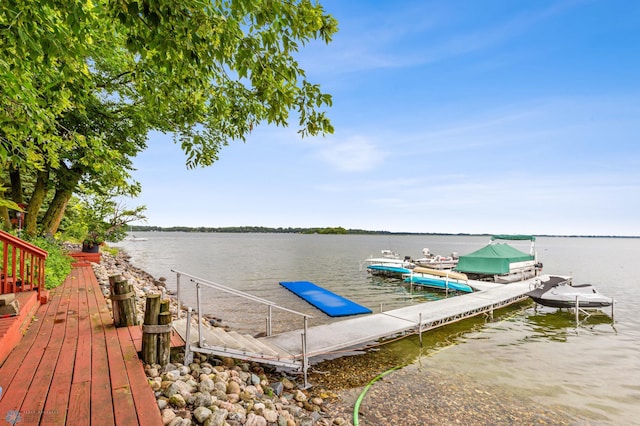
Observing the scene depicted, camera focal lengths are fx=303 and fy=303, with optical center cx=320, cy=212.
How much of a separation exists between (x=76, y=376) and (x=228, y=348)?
251cm

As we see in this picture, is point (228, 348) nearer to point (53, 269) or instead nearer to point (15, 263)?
point (15, 263)

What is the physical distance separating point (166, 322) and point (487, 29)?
18.2 m

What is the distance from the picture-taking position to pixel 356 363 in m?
8.55

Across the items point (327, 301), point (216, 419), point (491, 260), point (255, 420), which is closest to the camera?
point (216, 419)

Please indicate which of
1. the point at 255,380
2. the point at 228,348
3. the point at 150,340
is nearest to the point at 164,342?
the point at 150,340

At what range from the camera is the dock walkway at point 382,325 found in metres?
8.20

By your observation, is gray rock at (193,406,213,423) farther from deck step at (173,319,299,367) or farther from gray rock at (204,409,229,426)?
deck step at (173,319,299,367)

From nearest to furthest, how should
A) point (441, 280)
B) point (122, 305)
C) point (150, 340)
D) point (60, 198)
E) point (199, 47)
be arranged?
point (199, 47)
point (150, 340)
point (122, 305)
point (60, 198)
point (441, 280)

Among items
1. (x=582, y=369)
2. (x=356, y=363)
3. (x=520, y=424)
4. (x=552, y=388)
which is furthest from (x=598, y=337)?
(x=356, y=363)

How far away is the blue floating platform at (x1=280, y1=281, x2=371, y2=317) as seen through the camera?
14.2m

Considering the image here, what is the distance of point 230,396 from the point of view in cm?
487

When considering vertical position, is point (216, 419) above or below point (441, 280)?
above

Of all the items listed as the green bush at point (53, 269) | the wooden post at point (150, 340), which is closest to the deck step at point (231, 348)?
the wooden post at point (150, 340)

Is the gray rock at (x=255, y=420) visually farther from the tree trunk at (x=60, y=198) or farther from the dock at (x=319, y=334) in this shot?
the tree trunk at (x=60, y=198)
